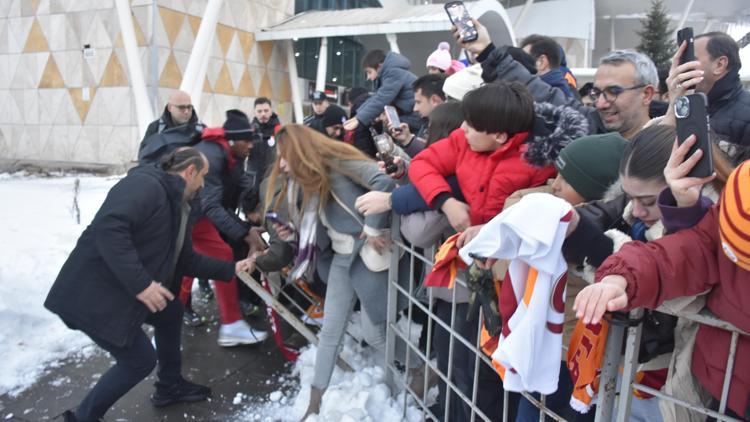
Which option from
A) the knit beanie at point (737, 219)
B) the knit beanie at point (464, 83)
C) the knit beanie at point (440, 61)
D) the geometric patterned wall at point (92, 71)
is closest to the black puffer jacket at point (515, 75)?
the knit beanie at point (464, 83)

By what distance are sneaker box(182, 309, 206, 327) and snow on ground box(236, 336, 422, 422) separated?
1.24 metres

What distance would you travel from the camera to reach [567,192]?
5.84ft

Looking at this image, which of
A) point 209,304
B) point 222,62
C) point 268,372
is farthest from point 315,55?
point 268,372

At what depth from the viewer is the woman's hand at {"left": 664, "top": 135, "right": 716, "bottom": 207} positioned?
124 centimetres

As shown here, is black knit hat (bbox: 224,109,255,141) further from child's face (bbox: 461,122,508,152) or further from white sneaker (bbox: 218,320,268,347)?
child's face (bbox: 461,122,508,152)

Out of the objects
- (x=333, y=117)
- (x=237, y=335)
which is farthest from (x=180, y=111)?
(x=237, y=335)

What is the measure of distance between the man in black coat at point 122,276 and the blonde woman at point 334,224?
0.72 meters

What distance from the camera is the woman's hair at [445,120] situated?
113 inches

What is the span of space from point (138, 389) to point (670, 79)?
136 inches

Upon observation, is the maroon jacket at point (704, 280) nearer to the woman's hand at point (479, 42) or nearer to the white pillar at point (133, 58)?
the woman's hand at point (479, 42)

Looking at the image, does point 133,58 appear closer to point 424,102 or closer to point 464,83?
point 424,102

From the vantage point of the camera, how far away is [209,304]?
484 cm

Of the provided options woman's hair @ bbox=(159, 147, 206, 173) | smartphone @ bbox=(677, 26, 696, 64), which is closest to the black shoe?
woman's hair @ bbox=(159, 147, 206, 173)

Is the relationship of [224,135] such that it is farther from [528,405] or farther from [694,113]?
[694,113]
